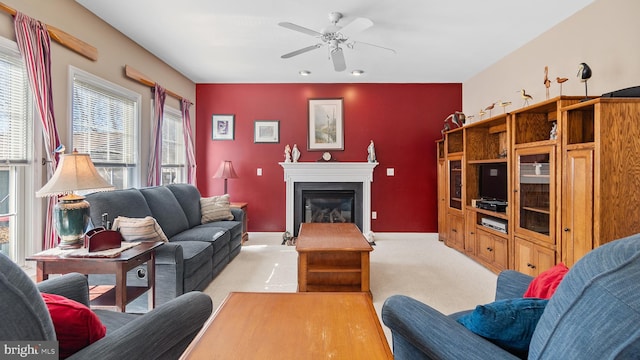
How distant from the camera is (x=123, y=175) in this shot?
3.49m

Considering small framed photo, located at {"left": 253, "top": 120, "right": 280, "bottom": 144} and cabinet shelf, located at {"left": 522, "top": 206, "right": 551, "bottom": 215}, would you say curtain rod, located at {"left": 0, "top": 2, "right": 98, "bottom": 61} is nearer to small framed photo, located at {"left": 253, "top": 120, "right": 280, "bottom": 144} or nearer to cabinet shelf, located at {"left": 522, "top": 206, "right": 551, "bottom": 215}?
small framed photo, located at {"left": 253, "top": 120, "right": 280, "bottom": 144}

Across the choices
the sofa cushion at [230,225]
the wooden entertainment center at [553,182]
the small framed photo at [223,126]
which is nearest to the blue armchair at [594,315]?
the wooden entertainment center at [553,182]

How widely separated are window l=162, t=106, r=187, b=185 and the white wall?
15.8 ft

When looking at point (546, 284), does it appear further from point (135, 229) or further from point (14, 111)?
point (14, 111)

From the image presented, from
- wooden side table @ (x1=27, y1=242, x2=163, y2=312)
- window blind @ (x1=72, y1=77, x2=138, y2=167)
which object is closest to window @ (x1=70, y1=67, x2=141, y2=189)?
window blind @ (x1=72, y1=77, x2=138, y2=167)

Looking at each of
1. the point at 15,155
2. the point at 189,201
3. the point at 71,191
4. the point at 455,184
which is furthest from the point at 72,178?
the point at 455,184

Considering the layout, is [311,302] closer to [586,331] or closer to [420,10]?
[586,331]

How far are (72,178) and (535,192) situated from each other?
3964 mm

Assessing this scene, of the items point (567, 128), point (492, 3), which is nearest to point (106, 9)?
point (492, 3)

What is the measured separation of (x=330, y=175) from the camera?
5047 millimetres

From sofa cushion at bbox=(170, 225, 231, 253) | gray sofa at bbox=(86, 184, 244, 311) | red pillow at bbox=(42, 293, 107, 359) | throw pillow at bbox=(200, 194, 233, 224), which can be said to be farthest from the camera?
throw pillow at bbox=(200, 194, 233, 224)

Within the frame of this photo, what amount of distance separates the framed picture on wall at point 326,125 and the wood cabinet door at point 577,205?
3.24 metres

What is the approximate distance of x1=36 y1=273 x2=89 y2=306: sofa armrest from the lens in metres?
1.44

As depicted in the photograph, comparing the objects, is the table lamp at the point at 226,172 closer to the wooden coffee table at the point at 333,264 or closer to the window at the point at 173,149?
the window at the point at 173,149
